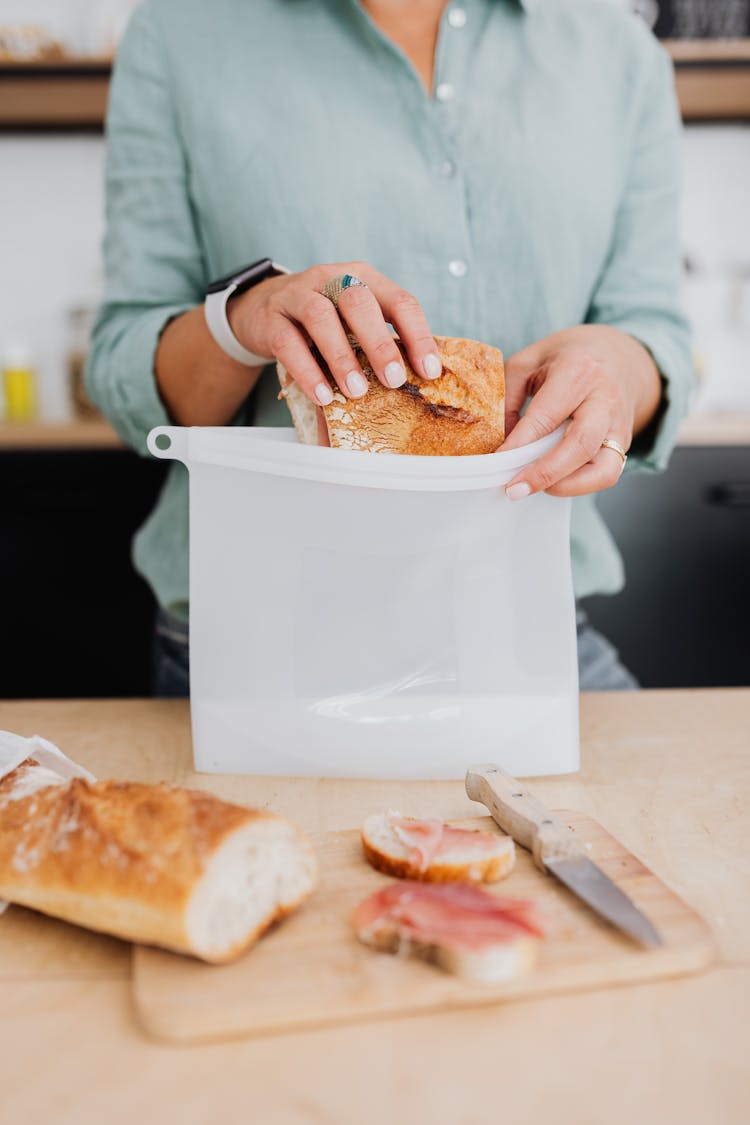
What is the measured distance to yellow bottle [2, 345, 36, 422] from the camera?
6.91 feet

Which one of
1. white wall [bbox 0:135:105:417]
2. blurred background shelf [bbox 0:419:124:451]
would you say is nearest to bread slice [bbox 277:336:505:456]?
blurred background shelf [bbox 0:419:124:451]

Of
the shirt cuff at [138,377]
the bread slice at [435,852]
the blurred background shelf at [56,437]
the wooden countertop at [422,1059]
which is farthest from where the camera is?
the blurred background shelf at [56,437]

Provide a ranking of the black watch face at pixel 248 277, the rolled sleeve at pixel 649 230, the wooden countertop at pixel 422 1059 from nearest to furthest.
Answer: the wooden countertop at pixel 422 1059, the black watch face at pixel 248 277, the rolled sleeve at pixel 649 230

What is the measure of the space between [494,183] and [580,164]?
10 centimetres

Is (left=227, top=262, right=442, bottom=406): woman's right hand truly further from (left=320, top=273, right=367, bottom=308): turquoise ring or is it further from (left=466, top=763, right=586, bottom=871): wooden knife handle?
(left=466, top=763, right=586, bottom=871): wooden knife handle

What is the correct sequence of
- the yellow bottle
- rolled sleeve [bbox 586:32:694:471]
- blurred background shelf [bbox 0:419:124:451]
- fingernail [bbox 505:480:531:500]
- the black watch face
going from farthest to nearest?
the yellow bottle
blurred background shelf [bbox 0:419:124:451]
rolled sleeve [bbox 586:32:694:471]
the black watch face
fingernail [bbox 505:480:531:500]

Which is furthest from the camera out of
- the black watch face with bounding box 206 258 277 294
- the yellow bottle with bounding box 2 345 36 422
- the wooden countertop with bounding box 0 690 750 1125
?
the yellow bottle with bounding box 2 345 36 422

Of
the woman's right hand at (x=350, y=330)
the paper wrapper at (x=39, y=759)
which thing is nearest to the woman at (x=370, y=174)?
the woman's right hand at (x=350, y=330)

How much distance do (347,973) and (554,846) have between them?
0.14 m

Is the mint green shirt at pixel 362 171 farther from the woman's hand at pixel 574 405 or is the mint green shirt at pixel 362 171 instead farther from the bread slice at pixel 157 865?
the bread slice at pixel 157 865

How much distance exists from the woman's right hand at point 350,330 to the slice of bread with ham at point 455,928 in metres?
0.33

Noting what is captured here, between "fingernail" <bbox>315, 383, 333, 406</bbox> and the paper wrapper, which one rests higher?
"fingernail" <bbox>315, 383, 333, 406</bbox>

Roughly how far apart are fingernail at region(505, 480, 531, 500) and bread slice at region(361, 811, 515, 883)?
214 mm

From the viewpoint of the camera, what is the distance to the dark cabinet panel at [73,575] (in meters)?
1.86
